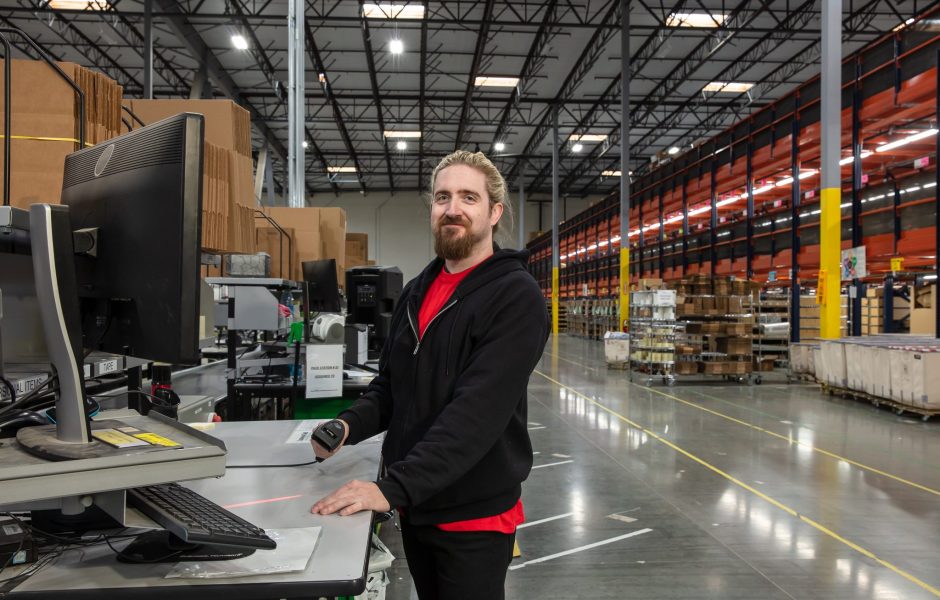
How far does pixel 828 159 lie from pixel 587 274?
16.6m

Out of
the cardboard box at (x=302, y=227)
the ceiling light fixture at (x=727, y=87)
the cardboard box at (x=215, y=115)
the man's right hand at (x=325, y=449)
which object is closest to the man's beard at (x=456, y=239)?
the man's right hand at (x=325, y=449)

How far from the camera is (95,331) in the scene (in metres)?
1.27

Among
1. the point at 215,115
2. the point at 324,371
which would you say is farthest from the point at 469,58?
the point at 324,371

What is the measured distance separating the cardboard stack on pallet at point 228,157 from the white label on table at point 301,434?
7.96ft

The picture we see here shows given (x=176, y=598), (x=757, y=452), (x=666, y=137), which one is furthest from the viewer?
(x=666, y=137)

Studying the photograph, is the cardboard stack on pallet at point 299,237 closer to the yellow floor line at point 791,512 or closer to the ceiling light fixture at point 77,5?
the yellow floor line at point 791,512

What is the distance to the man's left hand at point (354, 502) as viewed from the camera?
1.30 m

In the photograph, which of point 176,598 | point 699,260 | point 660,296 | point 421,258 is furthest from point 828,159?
point 421,258

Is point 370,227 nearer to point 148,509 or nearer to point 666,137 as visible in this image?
point 666,137

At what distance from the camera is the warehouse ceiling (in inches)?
582

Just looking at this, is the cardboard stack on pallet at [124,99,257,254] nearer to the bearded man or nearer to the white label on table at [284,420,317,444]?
the white label on table at [284,420,317,444]

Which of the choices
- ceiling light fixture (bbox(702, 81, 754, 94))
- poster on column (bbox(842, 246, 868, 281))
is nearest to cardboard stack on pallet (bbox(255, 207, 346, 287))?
poster on column (bbox(842, 246, 868, 281))

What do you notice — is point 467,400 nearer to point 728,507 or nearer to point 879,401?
point 728,507

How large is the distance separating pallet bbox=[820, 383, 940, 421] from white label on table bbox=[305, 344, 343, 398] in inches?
296
